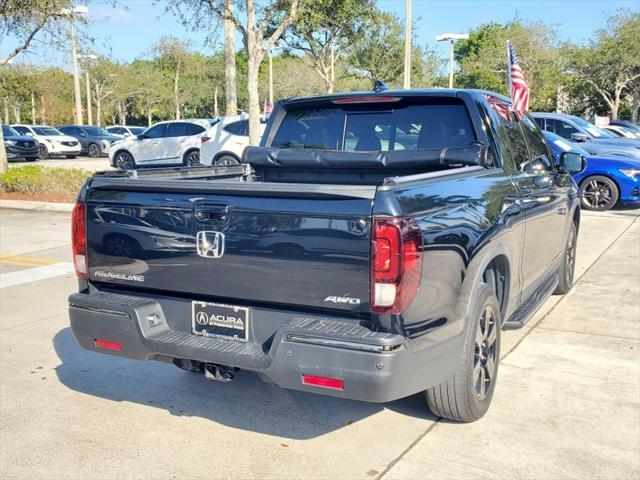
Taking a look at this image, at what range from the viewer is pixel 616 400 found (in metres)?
4.37

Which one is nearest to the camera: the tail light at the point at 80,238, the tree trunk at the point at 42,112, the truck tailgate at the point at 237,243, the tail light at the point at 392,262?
the tail light at the point at 392,262

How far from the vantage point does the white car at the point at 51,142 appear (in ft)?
102

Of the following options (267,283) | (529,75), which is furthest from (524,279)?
(529,75)

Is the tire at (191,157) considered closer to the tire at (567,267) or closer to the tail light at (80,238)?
the tire at (567,267)

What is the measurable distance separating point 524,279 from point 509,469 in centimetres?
172

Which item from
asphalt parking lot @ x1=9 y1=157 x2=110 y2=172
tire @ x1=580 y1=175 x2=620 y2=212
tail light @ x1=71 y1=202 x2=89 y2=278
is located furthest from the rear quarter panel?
asphalt parking lot @ x1=9 y1=157 x2=110 y2=172

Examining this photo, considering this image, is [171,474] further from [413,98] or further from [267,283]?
[413,98]

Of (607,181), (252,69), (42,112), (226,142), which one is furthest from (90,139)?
(607,181)

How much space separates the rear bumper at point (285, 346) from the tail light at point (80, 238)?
210mm

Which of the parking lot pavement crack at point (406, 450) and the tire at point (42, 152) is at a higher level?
the tire at point (42, 152)

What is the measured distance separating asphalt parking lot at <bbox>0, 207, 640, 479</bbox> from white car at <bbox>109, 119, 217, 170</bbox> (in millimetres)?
14886

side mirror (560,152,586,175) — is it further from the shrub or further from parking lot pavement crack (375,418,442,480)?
the shrub

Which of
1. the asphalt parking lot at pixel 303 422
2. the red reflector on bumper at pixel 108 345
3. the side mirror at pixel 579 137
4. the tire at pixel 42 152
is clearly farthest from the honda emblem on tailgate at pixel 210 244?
the tire at pixel 42 152

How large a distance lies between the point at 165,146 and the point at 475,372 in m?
18.2
